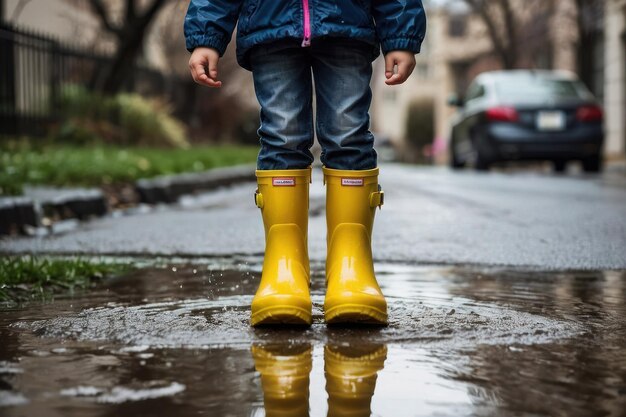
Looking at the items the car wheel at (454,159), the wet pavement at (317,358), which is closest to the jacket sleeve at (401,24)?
the wet pavement at (317,358)

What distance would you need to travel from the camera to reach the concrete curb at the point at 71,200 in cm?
613

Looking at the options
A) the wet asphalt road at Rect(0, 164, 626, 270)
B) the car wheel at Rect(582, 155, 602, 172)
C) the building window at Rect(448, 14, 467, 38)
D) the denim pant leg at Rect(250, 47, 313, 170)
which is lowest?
the wet asphalt road at Rect(0, 164, 626, 270)

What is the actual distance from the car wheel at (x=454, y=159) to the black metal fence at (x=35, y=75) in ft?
19.2

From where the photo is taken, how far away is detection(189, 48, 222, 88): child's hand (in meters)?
3.16

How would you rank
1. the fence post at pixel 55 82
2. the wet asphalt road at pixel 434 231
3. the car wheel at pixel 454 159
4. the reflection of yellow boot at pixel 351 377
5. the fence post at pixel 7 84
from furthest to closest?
the car wheel at pixel 454 159
the fence post at pixel 55 82
the fence post at pixel 7 84
the wet asphalt road at pixel 434 231
the reflection of yellow boot at pixel 351 377

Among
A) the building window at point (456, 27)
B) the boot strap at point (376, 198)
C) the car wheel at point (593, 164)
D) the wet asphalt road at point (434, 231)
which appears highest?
the building window at point (456, 27)

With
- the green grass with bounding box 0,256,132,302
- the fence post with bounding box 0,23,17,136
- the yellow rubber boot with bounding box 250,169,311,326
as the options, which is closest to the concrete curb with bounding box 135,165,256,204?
the fence post with bounding box 0,23,17,136

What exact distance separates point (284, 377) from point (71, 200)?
201 inches

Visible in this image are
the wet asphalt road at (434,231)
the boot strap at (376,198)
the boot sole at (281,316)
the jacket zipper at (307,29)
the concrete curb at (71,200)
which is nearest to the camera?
the boot sole at (281,316)

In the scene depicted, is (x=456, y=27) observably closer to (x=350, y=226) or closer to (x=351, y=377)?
(x=350, y=226)

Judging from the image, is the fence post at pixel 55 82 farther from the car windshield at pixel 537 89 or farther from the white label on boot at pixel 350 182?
the white label on boot at pixel 350 182

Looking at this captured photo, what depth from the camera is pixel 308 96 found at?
3.23 metres

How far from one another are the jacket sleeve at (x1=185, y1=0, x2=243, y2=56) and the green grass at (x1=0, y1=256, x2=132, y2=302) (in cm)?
108

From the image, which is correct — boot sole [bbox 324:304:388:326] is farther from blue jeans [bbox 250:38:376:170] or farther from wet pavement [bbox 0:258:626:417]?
blue jeans [bbox 250:38:376:170]
